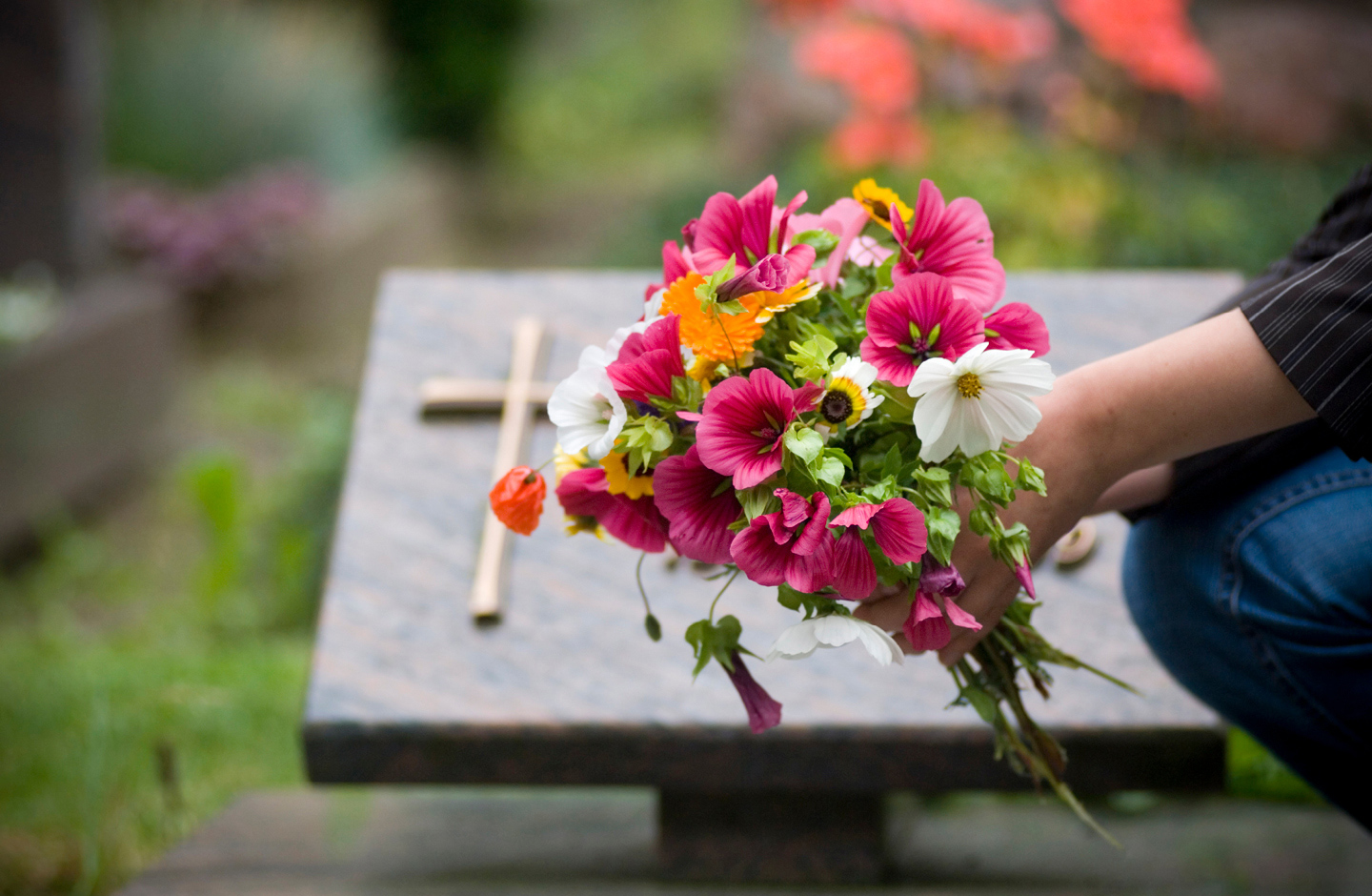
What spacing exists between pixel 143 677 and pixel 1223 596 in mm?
2079

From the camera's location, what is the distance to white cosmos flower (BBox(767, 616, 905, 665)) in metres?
0.74

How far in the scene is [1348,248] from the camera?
85 centimetres

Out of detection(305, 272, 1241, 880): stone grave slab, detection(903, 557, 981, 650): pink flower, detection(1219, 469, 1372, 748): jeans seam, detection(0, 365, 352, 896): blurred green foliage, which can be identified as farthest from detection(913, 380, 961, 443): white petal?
detection(0, 365, 352, 896): blurred green foliage

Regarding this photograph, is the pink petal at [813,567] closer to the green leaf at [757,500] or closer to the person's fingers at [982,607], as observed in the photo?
the green leaf at [757,500]

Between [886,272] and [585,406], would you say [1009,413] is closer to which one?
[886,272]

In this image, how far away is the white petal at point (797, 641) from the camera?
75cm

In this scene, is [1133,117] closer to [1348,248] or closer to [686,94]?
[1348,248]

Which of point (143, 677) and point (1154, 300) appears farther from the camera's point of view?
point (143, 677)

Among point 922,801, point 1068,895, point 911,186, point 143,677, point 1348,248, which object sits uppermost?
point 1348,248

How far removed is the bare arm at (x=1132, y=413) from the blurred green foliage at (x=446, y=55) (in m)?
6.01

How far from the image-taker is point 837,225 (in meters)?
0.89

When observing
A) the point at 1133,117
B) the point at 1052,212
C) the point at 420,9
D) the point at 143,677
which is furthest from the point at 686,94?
the point at 143,677

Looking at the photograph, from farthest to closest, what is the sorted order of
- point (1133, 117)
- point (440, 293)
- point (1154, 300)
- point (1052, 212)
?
point (1133, 117) → point (1052, 212) → point (440, 293) → point (1154, 300)

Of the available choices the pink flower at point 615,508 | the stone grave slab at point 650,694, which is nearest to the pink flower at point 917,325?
the pink flower at point 615,508
